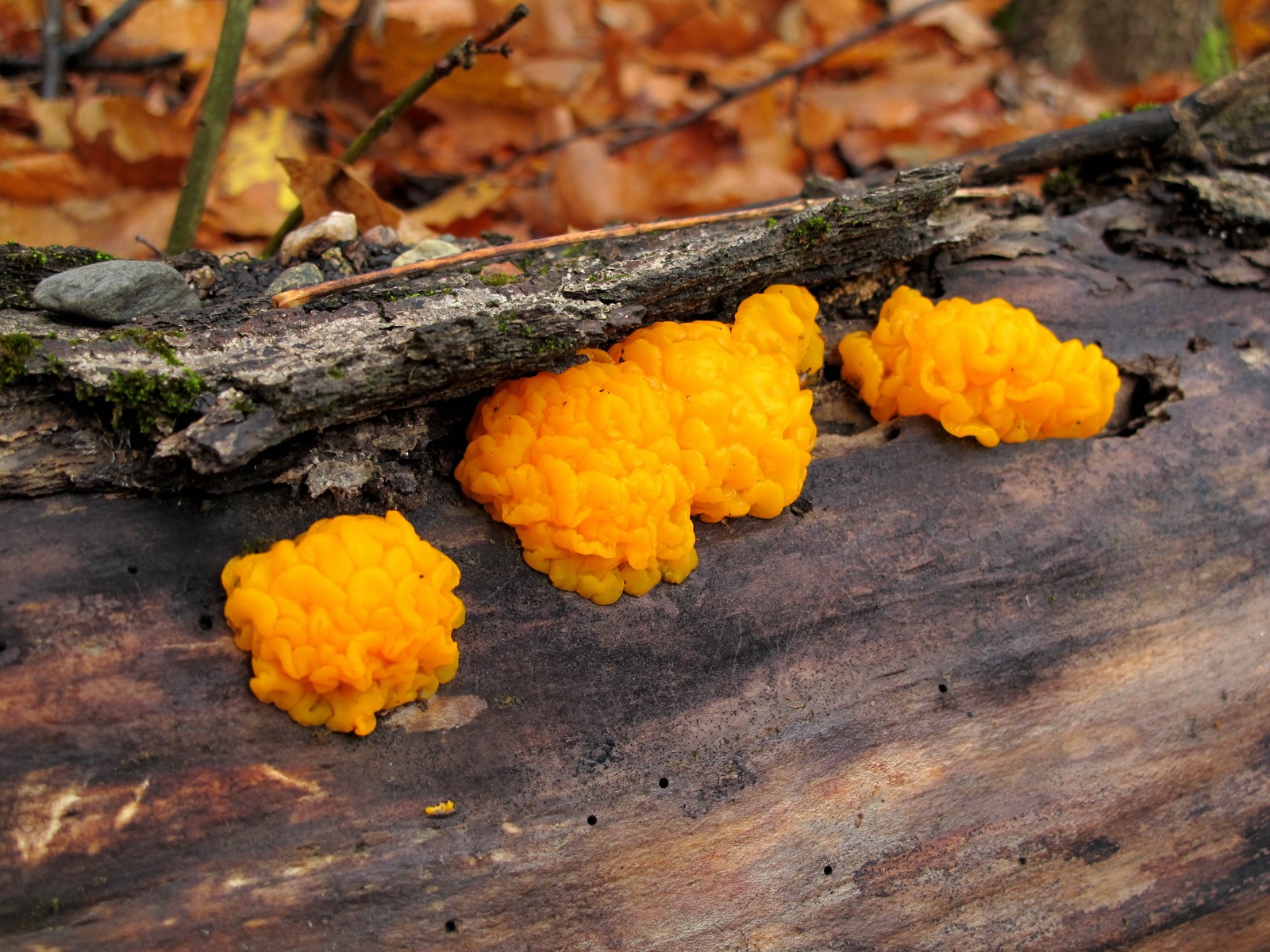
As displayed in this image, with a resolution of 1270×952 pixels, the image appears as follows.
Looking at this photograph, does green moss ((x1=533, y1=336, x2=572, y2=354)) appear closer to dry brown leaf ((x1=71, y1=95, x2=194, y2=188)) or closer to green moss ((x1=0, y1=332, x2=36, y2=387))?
green moss ((x1=0, y1=332, x2=36, y2=387))

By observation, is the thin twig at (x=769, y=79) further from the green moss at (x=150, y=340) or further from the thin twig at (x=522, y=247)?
the green moss at (x=150, y=340)

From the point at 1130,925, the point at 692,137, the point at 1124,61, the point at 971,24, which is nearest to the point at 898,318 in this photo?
the point at 1130,925

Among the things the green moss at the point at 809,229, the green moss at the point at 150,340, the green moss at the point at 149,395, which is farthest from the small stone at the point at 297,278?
the green moss at the point at 809,229

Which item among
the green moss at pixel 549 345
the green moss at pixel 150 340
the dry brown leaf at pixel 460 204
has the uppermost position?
Answer: the green moss at pixel 549 345

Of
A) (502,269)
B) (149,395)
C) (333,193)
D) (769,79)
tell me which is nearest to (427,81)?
(333,193)

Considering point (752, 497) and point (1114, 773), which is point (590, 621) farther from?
point (1114, 773)

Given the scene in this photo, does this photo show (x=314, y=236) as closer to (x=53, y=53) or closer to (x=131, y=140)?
(x=131, y=140)
